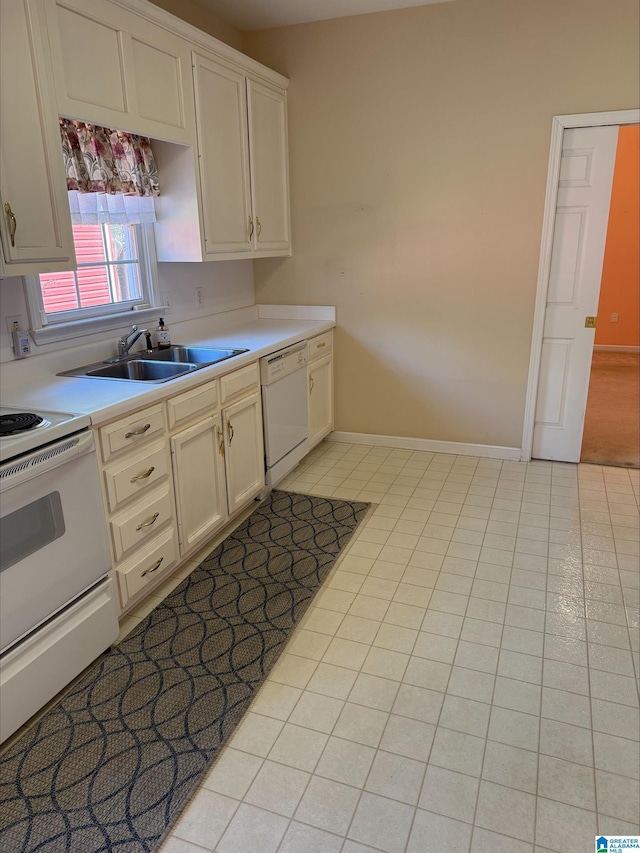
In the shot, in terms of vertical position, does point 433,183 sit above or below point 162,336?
above

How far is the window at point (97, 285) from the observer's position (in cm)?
266

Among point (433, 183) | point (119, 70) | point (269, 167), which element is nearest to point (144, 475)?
point (119, 70)

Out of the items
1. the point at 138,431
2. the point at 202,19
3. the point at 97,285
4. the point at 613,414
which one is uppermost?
the point at 202,19

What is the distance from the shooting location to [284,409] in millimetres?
3590

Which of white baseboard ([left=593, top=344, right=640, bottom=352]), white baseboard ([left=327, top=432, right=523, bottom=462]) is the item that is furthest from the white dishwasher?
white baseboard ([left=593, top=344, right=640, bottom=352])

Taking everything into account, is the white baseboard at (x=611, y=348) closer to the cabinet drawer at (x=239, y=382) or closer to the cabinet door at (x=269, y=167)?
the cabinet door at (x=269, y=167)

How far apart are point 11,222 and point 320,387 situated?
95.4 inches

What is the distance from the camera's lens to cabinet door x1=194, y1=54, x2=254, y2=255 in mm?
3099

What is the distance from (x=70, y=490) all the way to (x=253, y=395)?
54.0 inches

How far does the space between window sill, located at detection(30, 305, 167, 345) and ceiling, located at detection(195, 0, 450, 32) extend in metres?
1.82

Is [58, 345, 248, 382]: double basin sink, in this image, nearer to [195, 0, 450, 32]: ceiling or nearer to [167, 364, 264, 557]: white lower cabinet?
[167, 364, 264, 557]: white lower cabinet

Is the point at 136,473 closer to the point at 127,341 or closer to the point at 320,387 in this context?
the point at 127,341

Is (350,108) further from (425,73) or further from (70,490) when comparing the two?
(70,490)

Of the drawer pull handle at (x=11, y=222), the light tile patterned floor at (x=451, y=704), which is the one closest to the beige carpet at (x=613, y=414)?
the light tile patterned floor at (x=451, y=704)
